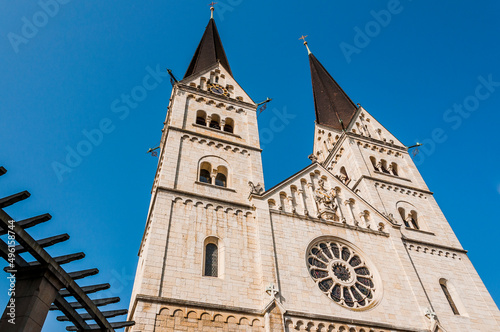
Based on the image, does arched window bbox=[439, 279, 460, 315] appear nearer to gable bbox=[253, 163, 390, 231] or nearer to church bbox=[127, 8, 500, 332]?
church bbox=[127, 8, 500, 332]

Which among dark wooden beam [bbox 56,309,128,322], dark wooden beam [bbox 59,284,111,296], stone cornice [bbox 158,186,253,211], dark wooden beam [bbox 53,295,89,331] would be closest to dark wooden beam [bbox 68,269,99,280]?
dark wooden beam [bbox 59,284,111,296]

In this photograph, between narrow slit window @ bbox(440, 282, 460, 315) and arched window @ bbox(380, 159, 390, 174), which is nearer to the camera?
narrow slit window @ bbox(440, 282, 460, 315)

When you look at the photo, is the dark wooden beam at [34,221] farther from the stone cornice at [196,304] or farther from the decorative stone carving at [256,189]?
the decorative stone carving at [256,189]

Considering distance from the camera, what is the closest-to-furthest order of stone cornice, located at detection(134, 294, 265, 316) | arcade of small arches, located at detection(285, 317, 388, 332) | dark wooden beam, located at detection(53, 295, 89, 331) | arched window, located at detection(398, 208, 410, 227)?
dark wooden beam, located at detection(53, 295, 89, 331)
stone cornice, located at detection(134, 294, 265, 316)
arcade of small arches, located at detection(285, 317, 388, 332)
arched window, located at detection(398, 208, 410, 227)

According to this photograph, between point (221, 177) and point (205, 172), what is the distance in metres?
0.76

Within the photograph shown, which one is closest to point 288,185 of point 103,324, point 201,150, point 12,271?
point 201,150

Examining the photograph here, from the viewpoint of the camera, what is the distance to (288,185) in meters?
17.0

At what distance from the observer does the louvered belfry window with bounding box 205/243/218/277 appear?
1266 centimetres

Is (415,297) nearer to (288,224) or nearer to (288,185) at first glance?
(288,224)

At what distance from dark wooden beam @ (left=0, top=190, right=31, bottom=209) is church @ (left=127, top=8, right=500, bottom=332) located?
5.47m

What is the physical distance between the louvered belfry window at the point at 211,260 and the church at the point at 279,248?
4 centimetres

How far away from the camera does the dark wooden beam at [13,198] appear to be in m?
6.09

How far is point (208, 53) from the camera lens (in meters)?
28.6

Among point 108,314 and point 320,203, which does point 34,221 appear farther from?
point 320,203
